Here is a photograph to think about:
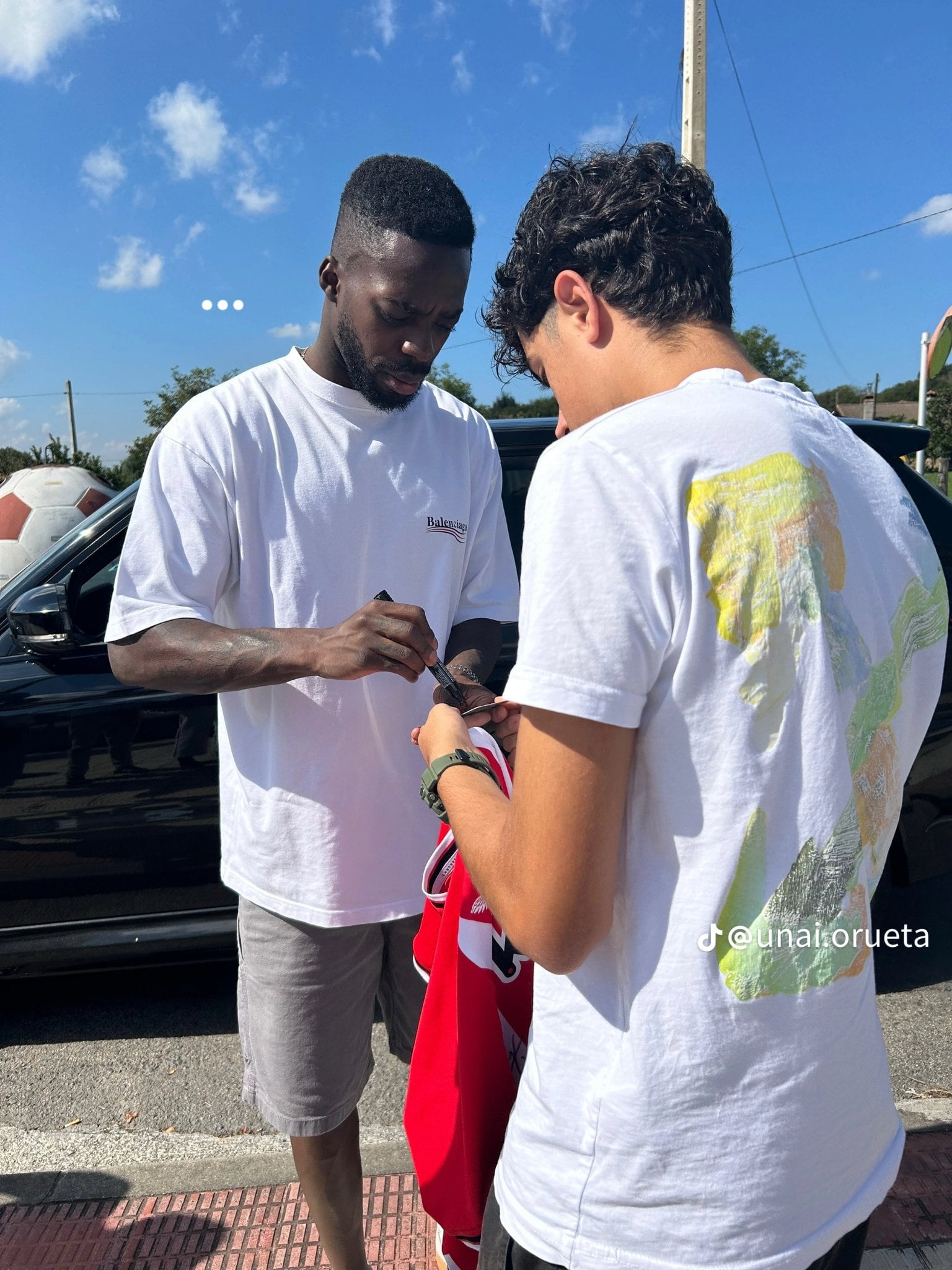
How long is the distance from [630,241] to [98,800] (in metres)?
2.63

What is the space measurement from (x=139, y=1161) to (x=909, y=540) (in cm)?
263

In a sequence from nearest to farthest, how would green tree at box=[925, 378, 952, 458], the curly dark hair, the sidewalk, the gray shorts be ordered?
1. the curly dark hair
2. the gray shorts
3. the sidewalk
4. green tree at box=[925, 378, 952, 458]

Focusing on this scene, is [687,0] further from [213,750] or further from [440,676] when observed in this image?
[440,676]

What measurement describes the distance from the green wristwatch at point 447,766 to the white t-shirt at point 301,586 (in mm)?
631

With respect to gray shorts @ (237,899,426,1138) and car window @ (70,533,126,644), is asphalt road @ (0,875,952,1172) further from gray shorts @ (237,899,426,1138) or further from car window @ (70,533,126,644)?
car window @ (70,533,126,644)

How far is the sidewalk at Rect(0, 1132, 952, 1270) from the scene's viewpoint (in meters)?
2.23

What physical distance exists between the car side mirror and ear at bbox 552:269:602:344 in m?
2.13

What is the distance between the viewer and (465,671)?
77.0 inches

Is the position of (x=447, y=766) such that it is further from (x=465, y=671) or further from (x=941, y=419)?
(x=941, y=419)

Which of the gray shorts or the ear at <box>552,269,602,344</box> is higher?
the ear at <box>552,269,602,344</box>

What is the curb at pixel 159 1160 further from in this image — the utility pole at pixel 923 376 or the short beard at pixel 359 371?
the utility pole at pixel 923 376

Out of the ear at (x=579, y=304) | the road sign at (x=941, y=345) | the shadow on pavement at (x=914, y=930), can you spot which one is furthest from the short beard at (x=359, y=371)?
the road sign at (x=941, y=345)

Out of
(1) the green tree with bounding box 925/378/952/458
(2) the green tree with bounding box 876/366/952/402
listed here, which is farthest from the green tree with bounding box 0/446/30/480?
(2) the green tree with bounding box 876/366/952/402

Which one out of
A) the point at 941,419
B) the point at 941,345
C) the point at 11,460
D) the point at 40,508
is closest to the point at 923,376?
the point at 941,345
